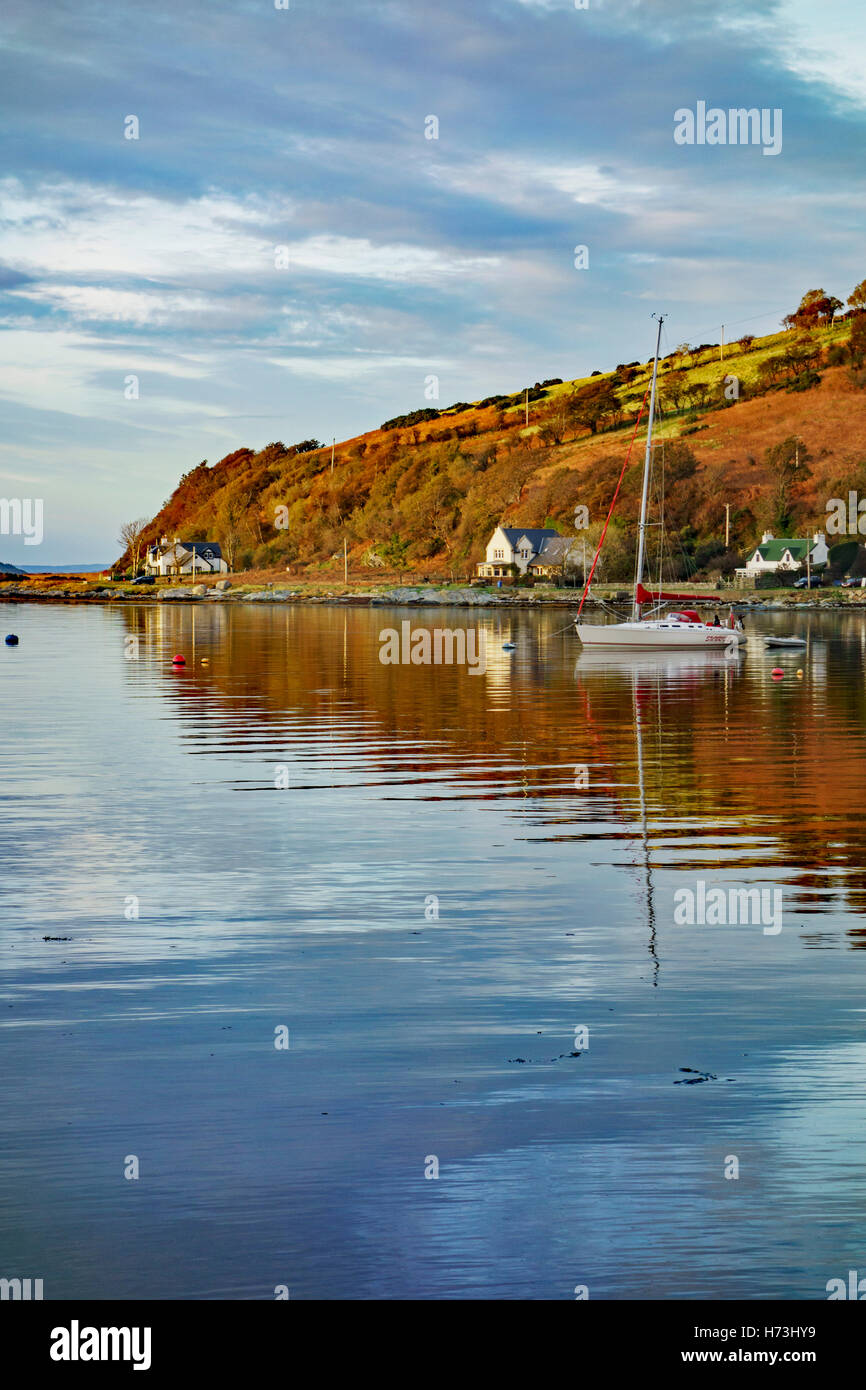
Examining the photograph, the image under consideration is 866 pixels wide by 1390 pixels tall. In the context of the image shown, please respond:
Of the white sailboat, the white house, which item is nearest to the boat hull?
the white sailboat

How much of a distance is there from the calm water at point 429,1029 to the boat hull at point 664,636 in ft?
149

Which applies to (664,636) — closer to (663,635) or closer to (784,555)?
(663,635)

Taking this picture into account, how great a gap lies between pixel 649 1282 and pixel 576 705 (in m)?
37.6

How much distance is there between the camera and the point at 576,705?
45375 mm

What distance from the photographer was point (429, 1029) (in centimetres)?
1248

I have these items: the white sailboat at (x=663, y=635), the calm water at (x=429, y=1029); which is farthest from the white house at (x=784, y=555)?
the calm water at (x=429, y=1029)

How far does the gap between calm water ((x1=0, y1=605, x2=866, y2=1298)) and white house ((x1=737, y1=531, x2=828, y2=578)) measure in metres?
158

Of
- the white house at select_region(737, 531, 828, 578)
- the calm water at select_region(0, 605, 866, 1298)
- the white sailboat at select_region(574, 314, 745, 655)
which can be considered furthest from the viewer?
the white house at select_region(737, 531, 828, 578)

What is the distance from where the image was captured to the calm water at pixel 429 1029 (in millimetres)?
8438

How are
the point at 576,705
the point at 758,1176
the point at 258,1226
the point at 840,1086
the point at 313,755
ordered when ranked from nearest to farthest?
the point at 258,1226 < the point at 758,1176 < the point at 840,1086 < the point at 313,755 < the point at 576,705

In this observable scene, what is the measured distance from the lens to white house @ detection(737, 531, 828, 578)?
184m

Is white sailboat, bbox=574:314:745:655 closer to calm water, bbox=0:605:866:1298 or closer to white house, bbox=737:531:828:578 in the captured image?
calm water, bbox=0:605:866:1298
